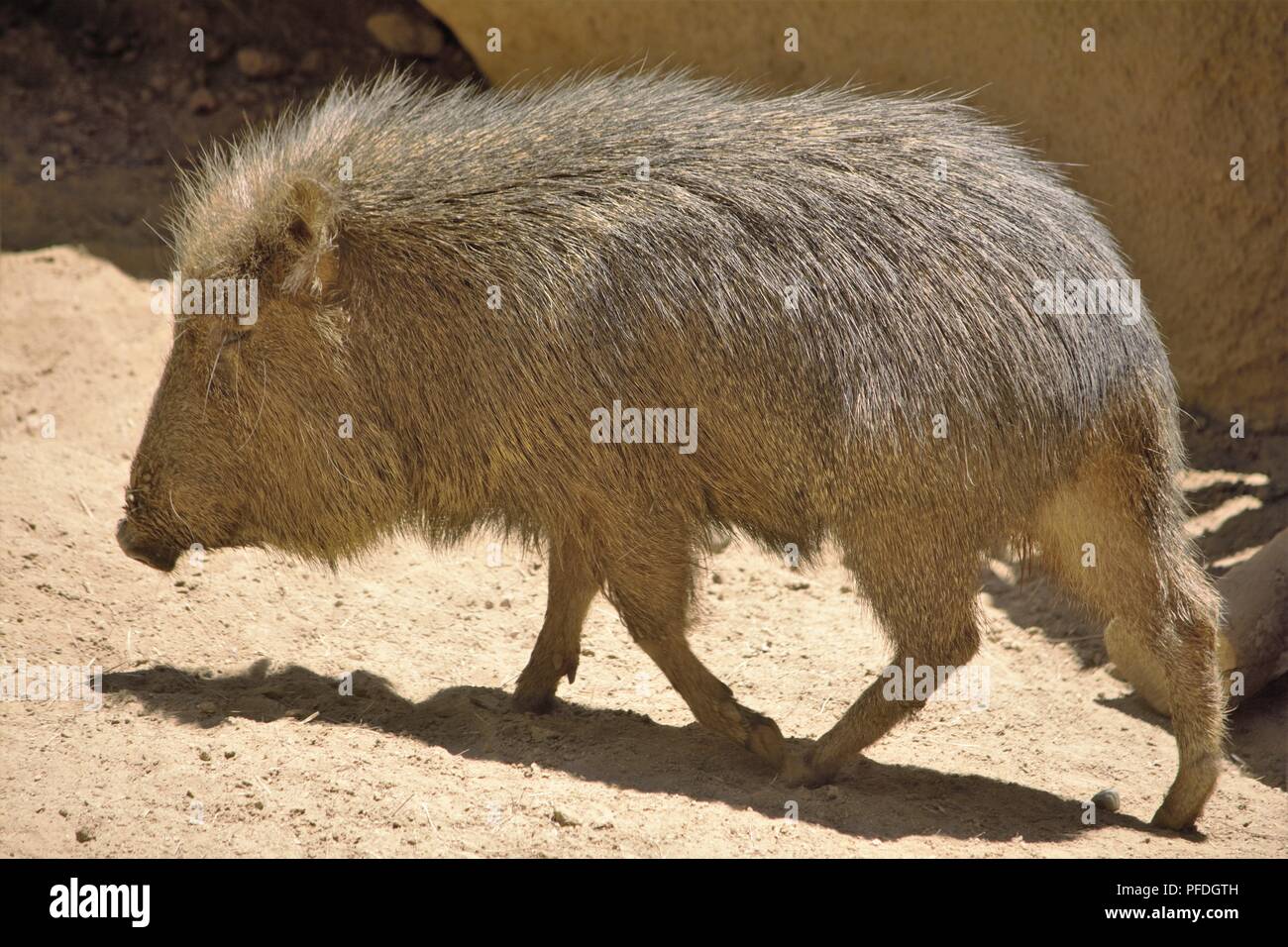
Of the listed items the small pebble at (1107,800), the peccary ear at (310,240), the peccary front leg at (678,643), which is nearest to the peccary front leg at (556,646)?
the peccary front leg at (678,643)

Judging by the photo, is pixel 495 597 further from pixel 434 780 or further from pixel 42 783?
pixel 42 783

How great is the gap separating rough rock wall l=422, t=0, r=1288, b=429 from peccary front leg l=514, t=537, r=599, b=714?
3.48 metres

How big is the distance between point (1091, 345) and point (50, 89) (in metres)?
7.07

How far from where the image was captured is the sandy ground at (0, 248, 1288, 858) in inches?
156

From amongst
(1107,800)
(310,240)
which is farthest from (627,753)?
(310,240)

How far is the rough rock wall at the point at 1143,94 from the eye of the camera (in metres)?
6.58

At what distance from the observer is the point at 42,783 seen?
13.0 ft

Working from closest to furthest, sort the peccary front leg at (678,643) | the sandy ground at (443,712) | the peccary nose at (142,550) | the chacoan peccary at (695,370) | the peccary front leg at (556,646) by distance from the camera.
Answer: the sandy ground at (443,712)
the chacoan peccary at (695,370)
the peccary front leg at (678,643)
the peccary nose at (142,550)
the peccary front leg at (556,646)

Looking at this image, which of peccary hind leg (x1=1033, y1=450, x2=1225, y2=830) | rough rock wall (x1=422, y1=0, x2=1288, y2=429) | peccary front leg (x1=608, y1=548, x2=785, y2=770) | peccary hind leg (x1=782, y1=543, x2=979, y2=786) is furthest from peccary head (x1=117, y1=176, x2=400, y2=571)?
rough rock wall (x1=422, y1=0, x2=1288, y2=429)

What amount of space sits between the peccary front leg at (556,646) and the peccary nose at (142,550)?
143 cm

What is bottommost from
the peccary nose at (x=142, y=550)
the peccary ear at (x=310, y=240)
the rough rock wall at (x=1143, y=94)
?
the peccary nose at (x=142, y=550)

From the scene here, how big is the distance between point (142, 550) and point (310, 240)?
131cm

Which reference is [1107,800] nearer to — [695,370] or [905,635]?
[905,635]

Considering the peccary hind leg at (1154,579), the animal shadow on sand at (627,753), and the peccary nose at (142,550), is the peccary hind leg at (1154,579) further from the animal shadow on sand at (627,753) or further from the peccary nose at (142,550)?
the peccary nose at (142,550)
